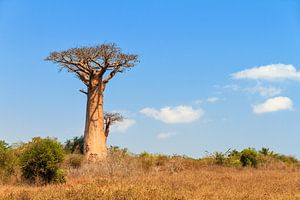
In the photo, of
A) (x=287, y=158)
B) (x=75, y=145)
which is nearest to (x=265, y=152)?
(x=287, y=158)

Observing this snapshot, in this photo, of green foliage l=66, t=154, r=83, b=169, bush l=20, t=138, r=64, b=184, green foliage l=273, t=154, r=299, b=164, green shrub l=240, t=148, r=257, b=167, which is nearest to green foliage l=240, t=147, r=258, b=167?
green shrub l=240, t=148, r=257, b=167

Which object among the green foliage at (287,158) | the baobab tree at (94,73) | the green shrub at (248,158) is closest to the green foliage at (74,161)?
the baobab tree at (94,73)

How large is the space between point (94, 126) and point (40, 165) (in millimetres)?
9303

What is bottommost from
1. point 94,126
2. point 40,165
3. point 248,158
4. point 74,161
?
point 40,165

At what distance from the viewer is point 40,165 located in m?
14.6

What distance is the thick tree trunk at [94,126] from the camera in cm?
2372

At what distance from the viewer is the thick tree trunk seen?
77.8ft

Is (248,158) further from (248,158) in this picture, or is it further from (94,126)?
(94,126)

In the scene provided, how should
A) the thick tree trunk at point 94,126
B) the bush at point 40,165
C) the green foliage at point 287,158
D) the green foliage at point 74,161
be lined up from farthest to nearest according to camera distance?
the green foliage at point 287,158, the thick tree trunk at point 94,126, the green foliage at point 74,161, the bush at point 40,165

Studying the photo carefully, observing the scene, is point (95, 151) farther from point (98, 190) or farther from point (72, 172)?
point (98, 190)

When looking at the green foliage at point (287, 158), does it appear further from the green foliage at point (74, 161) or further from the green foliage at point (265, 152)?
the green foliage at point (74, 161)

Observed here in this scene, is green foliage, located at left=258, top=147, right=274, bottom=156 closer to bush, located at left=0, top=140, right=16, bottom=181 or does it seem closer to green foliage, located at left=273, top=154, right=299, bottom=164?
green foliage, located at left=273, top=154, right=299, bottom=164

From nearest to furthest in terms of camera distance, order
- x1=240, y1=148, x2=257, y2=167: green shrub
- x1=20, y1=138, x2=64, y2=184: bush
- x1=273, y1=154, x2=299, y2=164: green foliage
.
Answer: x1=20, y1=138, x2=64, y2=184: bush, x1=240, y1=148, x2=257, y2=167: green shrub, x1=273, y1=154, x2=299, y2=164: green foliage

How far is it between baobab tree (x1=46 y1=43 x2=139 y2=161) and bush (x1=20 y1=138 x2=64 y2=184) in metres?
8.72
